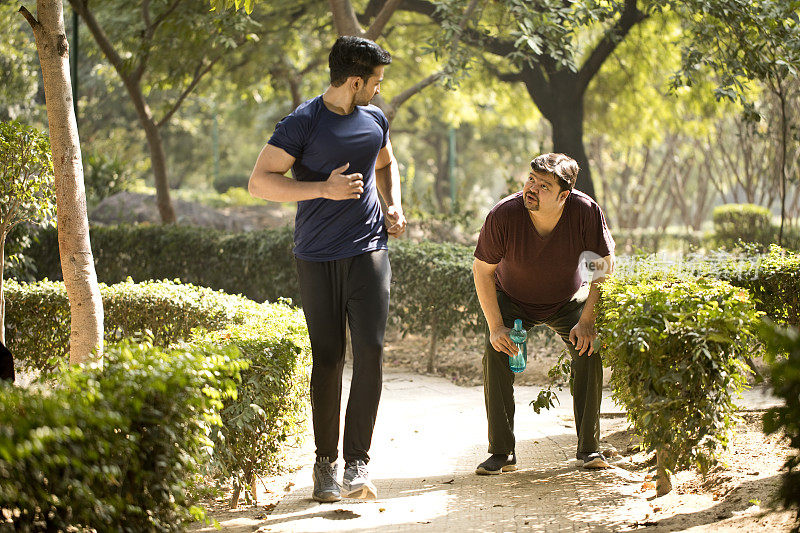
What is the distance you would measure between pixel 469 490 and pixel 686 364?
4.81ft

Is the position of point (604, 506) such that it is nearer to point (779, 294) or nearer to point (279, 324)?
point (279, 324)

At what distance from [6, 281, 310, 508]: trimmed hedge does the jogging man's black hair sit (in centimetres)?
148

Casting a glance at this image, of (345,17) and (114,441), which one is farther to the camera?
(345,17)

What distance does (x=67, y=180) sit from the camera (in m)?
4.72

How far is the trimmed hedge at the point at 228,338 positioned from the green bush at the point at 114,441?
1.03 feet

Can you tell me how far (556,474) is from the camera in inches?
191

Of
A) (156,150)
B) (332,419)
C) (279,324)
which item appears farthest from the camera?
(156,150)

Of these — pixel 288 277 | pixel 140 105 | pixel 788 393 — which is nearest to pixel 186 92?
pixel 140 105

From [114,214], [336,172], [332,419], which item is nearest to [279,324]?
[332,419]

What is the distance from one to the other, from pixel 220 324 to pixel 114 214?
419 inches

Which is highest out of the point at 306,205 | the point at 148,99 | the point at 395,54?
the point at 148,99

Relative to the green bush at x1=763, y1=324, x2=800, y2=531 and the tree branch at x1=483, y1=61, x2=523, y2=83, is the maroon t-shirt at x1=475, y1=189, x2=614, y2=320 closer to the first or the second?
the green bush at x1=763, y1=324, x2=800, y2=531

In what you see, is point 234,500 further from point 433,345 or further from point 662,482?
point 433,345

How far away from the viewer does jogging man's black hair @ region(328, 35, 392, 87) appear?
4.30m
